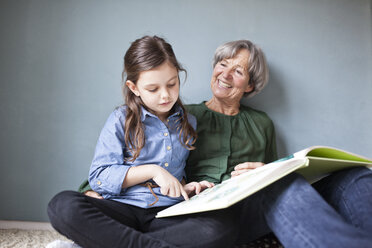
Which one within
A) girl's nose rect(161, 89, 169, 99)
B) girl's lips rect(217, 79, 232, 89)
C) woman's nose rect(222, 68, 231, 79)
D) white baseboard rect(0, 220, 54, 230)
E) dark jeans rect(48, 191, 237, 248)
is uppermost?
woman's nose rect(222, 68, 231, 79)

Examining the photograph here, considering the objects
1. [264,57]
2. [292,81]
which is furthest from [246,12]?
[292,81]

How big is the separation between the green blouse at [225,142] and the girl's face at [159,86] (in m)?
0.31

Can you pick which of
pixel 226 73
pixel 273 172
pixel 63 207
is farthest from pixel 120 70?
pixel 273 172

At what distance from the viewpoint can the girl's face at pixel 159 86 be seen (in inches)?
42.9

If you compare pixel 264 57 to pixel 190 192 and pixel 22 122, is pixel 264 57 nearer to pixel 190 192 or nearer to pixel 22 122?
pixel 190 192

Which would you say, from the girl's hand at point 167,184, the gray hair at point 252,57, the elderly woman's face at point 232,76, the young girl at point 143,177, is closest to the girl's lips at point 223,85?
the elderly woman's face at point 232,76

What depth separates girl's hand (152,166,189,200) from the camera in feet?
3.43

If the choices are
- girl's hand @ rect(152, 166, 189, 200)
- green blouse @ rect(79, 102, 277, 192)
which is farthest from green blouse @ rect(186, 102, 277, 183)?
girl's hand @ rect(152, 166, 189, 200)

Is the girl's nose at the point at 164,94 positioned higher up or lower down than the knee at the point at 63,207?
higher up

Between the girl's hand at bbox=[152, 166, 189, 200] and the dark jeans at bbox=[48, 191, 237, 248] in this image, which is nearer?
the dark jeans at bbox=[48, 191, 237, 248]

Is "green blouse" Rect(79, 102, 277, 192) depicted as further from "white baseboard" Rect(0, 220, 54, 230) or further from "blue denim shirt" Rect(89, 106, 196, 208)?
"white baseboard" Rect(0, 220, 54, 230)

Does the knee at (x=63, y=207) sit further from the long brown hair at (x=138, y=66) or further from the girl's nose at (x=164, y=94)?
the girl's nose at (x=164, y=94)

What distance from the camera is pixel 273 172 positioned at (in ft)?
2.60

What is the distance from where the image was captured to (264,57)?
1.44m
